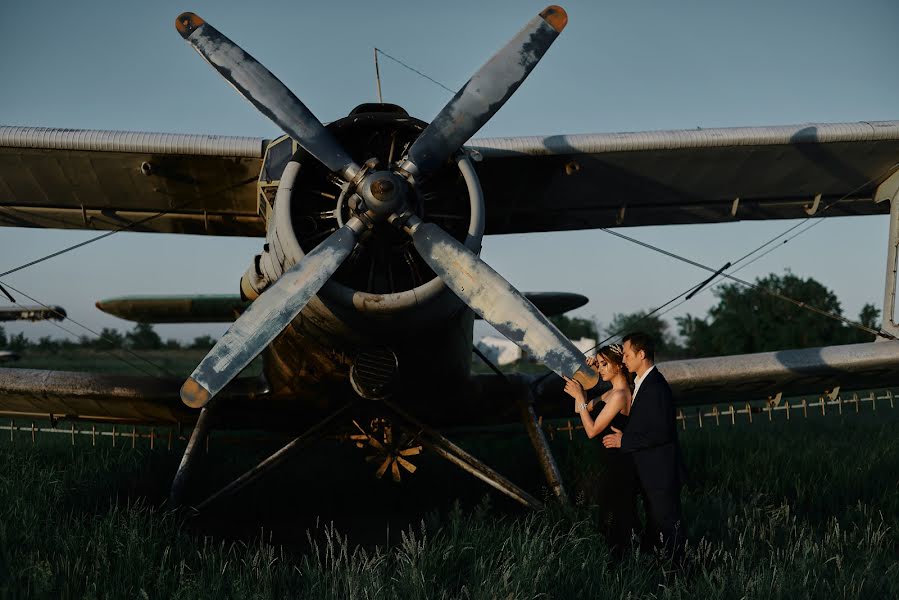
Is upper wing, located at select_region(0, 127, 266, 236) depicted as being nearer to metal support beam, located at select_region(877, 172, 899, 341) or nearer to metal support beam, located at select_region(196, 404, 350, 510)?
metal support beam, located at select_region(196, 404, 350, 510)

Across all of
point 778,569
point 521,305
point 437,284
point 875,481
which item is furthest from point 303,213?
point 875,481

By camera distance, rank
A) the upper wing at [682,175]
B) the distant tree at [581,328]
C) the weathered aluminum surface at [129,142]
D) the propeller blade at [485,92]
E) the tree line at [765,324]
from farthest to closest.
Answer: the distant tree at [581,328] < the tree line at [765,324] < the upper wing at [682,175] < the weathered aluminum surface at [129,142] < the propeller blade at [485,92]

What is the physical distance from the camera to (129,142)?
573 centimetres

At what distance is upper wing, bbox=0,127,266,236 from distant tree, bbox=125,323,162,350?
2085 inches

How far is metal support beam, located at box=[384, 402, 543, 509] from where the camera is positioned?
227 inches

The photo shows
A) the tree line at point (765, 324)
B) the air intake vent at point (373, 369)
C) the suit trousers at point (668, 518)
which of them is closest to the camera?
the suit trousers at point (668, 518)

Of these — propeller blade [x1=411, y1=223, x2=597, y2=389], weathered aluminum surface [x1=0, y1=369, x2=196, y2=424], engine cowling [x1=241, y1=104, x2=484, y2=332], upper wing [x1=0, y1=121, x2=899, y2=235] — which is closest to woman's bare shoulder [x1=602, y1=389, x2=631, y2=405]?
propeller blade [x1=411, y1=223, x2=597, y2=389]

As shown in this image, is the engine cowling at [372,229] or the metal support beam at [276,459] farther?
the metal support beam at [276,459]

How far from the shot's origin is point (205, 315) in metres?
10.6

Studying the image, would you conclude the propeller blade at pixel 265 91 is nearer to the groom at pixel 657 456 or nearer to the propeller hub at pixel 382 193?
the propeller hub at pixel 382 193

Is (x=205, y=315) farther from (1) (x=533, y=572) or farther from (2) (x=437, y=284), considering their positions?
(1) (x=533, y=572)

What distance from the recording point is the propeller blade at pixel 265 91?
4.41m

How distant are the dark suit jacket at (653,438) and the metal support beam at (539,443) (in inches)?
63.8

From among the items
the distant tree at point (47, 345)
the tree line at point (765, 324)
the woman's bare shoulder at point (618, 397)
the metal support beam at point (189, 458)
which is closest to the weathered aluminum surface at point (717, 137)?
the woman's bare shoulder at point (618, 397)
